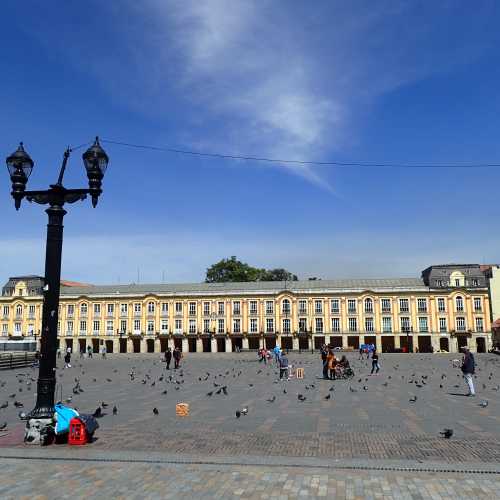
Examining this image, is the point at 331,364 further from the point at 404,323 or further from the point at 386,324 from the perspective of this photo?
the point at 404,323

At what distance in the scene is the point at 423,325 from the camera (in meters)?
71.3

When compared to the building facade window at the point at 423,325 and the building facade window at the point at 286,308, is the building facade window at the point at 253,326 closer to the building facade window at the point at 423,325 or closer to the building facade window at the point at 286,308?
the building facade window at the point at 286,308

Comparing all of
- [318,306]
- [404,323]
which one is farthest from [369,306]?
[318,306]

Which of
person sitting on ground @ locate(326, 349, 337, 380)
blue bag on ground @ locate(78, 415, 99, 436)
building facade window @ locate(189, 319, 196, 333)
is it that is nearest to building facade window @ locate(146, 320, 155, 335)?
building facade window @ locate(189, 319, 196, 333)

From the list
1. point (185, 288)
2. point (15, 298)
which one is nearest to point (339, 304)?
point (185, 288)

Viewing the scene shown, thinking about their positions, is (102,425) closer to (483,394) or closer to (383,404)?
(383,404)

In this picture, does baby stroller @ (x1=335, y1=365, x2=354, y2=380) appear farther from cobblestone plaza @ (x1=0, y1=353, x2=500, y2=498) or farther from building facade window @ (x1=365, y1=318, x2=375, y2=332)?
building facade window @ (x1=365, y1=318, x2=375, y2=332)

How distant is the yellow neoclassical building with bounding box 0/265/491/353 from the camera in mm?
71000

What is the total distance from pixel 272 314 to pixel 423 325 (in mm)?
22294

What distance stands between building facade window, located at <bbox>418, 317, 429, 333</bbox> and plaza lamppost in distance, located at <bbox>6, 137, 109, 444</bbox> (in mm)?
67776

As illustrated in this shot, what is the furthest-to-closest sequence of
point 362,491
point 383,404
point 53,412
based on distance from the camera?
point 383,404 < point 53,412 < point 362,491

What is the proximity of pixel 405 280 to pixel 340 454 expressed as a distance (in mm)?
73045

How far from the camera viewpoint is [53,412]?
10234 millimetres

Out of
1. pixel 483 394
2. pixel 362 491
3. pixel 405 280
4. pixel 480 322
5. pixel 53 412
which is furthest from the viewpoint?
pixel 405 280
